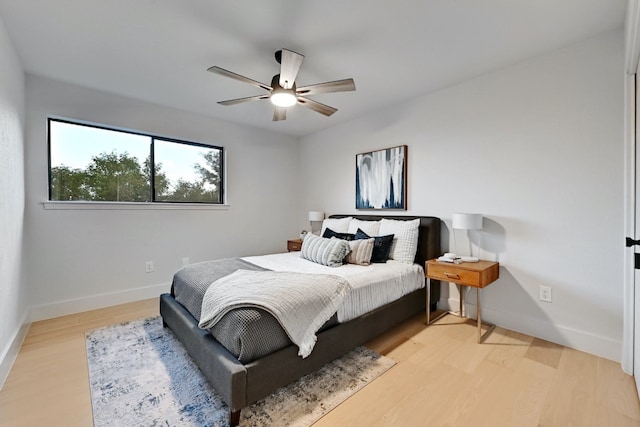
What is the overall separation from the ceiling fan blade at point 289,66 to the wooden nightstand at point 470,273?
208 cm

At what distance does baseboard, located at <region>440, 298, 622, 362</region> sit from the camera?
2.08 m

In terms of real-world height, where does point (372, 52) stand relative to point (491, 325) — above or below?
above

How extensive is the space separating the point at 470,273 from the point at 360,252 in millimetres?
996

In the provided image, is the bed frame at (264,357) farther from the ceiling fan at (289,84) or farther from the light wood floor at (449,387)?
the ceiling fan at (289,84)

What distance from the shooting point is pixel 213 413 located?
5.05ft

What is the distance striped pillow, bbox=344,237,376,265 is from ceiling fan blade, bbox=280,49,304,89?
1633 millimetres

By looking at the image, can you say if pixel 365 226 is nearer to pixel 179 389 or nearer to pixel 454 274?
pixel 454 274

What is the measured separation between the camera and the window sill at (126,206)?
2895 millimetres

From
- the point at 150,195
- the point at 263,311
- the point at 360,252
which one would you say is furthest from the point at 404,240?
the point at 150,195

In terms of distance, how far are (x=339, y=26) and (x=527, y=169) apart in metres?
2.04

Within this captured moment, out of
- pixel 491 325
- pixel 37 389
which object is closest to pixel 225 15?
pixel 37 389

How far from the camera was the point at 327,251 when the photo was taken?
9.16 feet

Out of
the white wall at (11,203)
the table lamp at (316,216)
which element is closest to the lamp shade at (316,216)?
the table lamp at (316,216)

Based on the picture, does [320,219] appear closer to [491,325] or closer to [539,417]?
[491,325]
